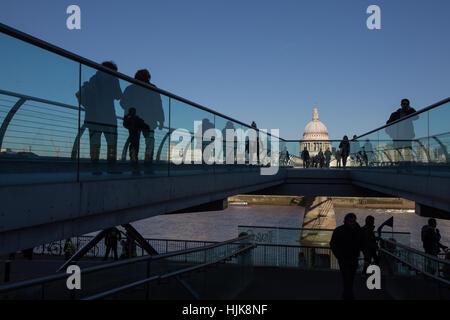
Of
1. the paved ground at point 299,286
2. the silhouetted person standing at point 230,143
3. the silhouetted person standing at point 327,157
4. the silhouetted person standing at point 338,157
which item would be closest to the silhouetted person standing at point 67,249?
the paved ground at point 299,286

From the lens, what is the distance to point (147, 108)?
6566mm

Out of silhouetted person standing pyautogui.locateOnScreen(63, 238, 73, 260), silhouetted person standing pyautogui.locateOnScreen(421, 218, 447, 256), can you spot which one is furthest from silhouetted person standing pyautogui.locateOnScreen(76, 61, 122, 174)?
silhouetted person standing pyautogui.locateOnScreen(63, 238, 73, 260)

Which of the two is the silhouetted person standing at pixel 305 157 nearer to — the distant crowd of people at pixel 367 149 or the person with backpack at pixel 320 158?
the distant crowd of people at pixel 367 149

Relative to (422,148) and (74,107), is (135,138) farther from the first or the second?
(422,148)

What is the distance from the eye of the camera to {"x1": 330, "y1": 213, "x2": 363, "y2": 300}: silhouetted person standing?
6.85 m

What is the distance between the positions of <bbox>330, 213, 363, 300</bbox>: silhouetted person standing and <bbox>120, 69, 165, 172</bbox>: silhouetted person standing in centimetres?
331

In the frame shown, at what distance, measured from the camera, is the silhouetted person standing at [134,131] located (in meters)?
6.19

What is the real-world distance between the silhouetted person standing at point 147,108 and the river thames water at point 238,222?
124 feet

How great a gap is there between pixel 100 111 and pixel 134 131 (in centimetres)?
95

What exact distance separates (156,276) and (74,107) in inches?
92.0

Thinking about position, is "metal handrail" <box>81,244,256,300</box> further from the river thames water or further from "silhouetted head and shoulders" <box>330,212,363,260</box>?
the river thames water

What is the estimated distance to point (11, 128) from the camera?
13.5 ft

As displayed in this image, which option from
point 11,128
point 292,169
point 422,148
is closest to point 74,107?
point 11,128

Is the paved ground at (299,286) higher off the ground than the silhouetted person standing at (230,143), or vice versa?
the silhouetted person standing at (230,143)
